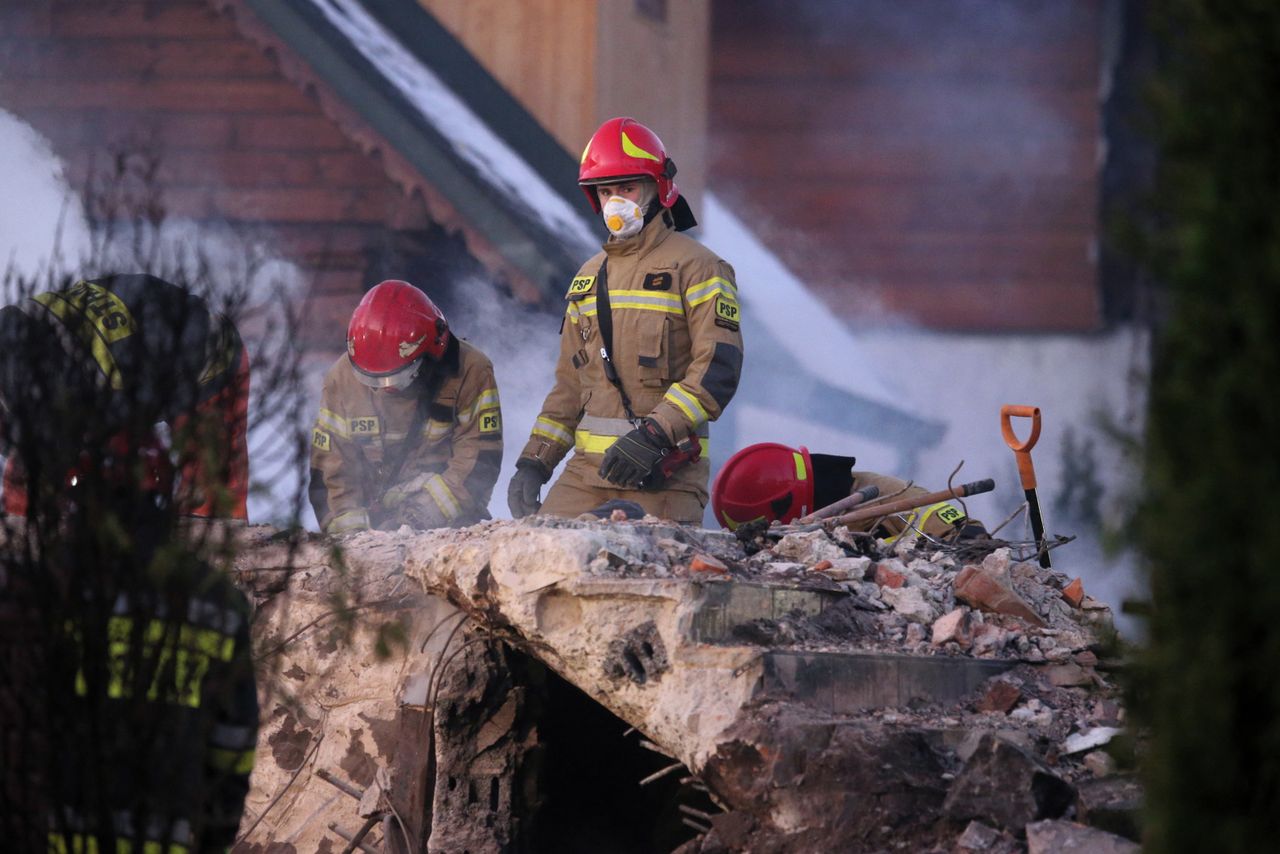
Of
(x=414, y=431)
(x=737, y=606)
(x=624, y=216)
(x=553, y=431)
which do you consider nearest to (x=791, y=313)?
(x=414, y=431)

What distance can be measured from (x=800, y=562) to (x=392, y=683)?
1.49 metres

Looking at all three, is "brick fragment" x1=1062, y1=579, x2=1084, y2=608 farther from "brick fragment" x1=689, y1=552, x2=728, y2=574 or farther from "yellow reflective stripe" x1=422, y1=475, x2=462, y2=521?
"yellow reflective stripe" x1=422, y1=475, x2=462, y2=521

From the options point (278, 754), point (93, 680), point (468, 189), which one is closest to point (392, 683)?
point (278, 754)

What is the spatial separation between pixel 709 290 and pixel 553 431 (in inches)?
40.2

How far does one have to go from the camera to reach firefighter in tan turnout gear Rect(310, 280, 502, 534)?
6.97 metres

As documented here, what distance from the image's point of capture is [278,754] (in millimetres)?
5551

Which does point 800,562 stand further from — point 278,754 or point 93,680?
point 93,680

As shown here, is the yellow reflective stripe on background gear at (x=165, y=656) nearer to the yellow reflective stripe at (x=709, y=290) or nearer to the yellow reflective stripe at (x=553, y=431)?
the yellow reflective stripe at (x=709, y=290)

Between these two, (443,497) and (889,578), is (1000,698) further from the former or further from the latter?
(443,497)

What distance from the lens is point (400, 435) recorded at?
7.17 meters

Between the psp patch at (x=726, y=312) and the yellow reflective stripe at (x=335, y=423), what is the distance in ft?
6.65

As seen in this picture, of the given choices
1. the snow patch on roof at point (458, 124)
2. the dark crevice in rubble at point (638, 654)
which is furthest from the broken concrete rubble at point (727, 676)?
the snow patch on roof at point (458, 124)

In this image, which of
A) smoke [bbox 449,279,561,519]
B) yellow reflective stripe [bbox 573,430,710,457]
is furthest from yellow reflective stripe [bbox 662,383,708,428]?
smoke [bbox 449,279,561,519]

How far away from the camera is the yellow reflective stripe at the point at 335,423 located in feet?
23.4
